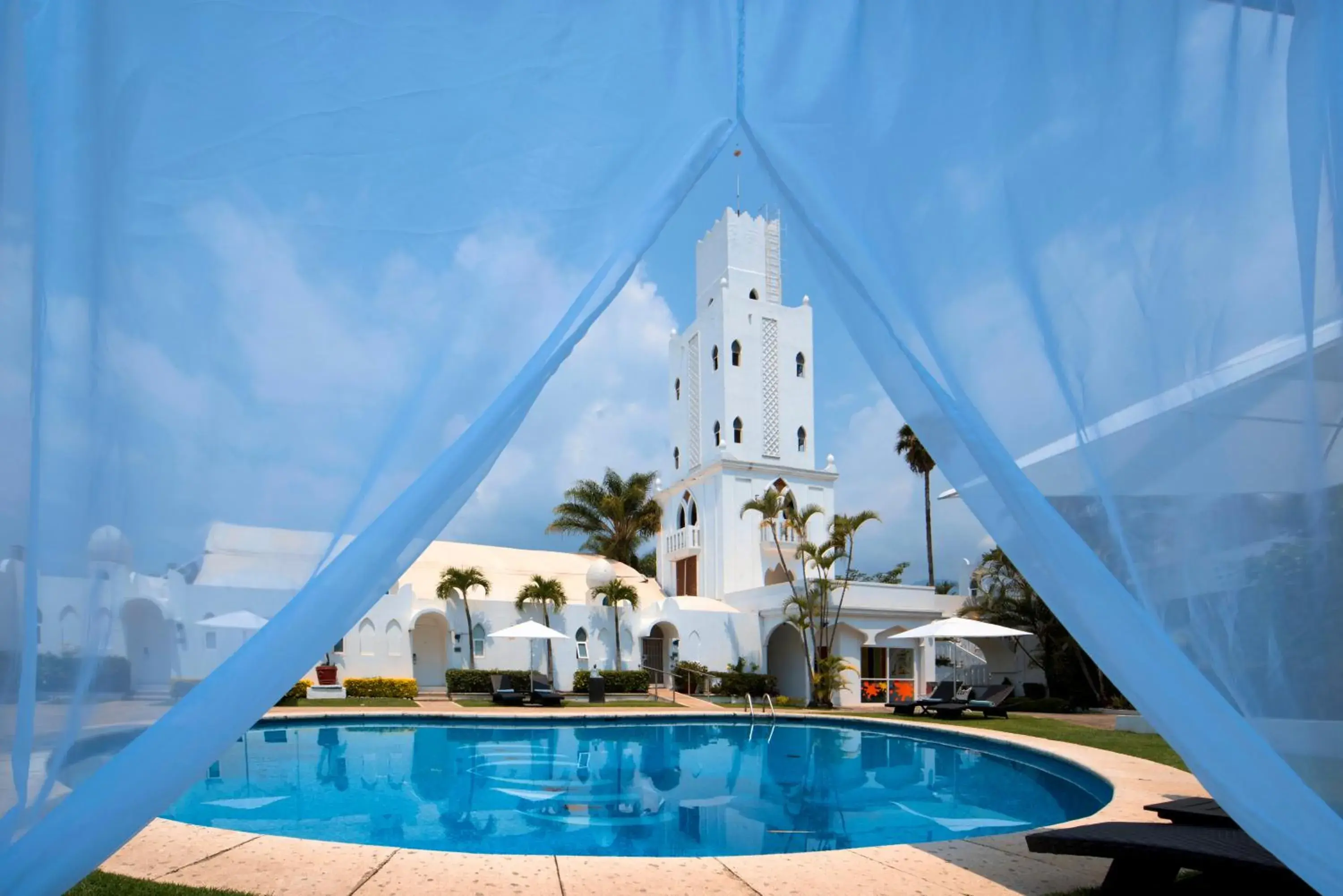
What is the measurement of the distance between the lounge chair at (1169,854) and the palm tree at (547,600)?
76.1ft

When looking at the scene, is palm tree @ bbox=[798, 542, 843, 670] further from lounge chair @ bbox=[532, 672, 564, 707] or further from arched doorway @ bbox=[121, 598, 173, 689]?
arched doorway @ bbox=[121, 598, 173, 689]

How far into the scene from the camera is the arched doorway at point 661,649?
1160 inches

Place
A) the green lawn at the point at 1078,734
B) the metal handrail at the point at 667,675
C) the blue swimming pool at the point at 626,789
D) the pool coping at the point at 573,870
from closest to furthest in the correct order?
1. the pool coping at the point at 573,870
2. the blue swimming pool at the point at 626,789
3. the green lawn at the point at 1078,734
4. the metal handrail at the point at 667,675

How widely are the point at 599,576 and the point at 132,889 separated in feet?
81.4

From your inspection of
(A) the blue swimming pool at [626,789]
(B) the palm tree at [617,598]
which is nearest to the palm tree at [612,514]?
(B) the palm tree at [617,598]

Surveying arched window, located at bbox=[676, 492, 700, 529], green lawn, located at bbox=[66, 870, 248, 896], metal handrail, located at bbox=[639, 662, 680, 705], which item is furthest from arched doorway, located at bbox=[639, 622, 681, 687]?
green lawn, located at bbox=[66, 870, 248, 896]

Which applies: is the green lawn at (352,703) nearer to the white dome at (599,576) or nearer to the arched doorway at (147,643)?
the white dome at (599,576)

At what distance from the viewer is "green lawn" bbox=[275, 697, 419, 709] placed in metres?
20.8

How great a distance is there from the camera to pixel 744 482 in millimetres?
32344

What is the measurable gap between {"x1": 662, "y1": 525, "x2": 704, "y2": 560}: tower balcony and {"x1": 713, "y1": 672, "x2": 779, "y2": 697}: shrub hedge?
6835mm

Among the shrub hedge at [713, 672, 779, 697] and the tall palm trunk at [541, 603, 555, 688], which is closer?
the shrub hedge at [713, 672, 779, 697]

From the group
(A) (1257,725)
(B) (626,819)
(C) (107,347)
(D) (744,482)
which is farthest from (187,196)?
(D) (744,482)

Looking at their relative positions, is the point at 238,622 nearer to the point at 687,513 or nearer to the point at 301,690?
the point at 301,690

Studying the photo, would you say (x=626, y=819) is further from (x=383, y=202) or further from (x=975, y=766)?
(x=383, y=202)
